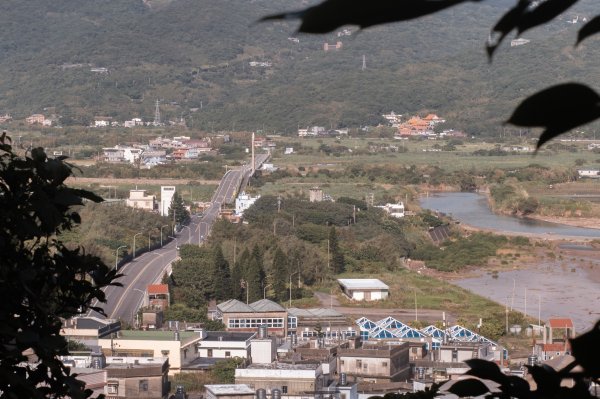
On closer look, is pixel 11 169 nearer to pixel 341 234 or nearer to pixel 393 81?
pixel 341 234

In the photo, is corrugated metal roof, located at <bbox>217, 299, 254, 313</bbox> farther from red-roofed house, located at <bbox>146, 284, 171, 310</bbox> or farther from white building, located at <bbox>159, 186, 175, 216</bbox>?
white building, located at <bbox>159, 186, 175, 216</bbox>

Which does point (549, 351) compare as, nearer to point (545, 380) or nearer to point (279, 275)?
point (279, 275)

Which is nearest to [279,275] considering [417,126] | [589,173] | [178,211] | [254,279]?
[254,279]

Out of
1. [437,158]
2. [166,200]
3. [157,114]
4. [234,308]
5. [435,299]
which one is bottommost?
[435,299]

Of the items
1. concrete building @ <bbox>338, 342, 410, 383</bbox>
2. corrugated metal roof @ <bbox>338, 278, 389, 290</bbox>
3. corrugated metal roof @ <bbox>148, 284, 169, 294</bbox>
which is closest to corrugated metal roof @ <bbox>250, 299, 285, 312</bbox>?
corrugated metal roof @ <bbox>148, 284, 169, 294</bbox>

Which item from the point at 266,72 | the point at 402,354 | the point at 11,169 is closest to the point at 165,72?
the point at 266,72

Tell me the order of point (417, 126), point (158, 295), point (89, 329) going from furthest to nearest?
1. point (417, 126)
2. point (158, 295)
3. point (89, 329)
